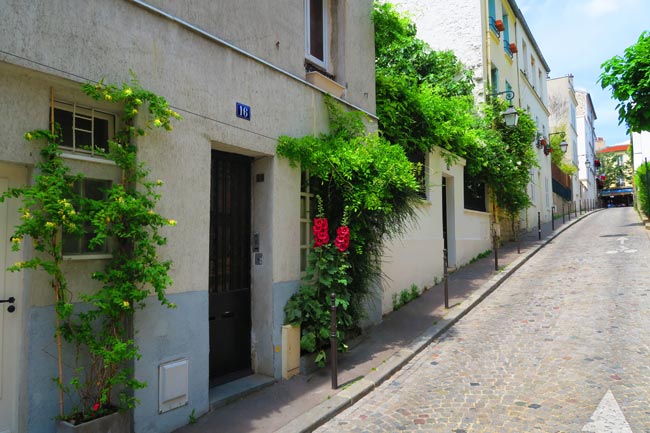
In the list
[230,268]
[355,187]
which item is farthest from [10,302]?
[355,187]

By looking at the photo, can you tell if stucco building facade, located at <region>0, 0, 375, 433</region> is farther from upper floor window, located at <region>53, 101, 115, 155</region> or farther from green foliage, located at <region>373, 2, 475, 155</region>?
green foliage, located at <region>373, 2, 475, 155</region>

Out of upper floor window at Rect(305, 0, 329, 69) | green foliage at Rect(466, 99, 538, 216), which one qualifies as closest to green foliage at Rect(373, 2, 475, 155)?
upper floor window at Rect(305, 0, 329, 69)

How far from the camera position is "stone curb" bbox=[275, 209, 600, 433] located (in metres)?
4.45

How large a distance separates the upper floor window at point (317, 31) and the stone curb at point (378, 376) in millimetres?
4453

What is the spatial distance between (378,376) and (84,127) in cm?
→ 428

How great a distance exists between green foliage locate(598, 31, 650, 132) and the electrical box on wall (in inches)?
620

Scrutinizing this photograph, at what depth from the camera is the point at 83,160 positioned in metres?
3.73

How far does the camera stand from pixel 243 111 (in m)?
5.17

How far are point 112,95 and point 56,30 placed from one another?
23.1 inches

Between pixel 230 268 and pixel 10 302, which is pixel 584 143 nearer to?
pixel 230 268

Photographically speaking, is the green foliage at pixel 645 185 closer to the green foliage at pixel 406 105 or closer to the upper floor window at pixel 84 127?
the green foliage at pixel 406 105

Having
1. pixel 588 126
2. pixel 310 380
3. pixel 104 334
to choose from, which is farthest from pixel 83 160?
pixel 588 126

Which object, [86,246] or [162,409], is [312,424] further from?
[86,246]

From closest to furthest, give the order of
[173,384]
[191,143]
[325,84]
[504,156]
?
[173,384]
[191,143]
[325,84]
[504,156]
